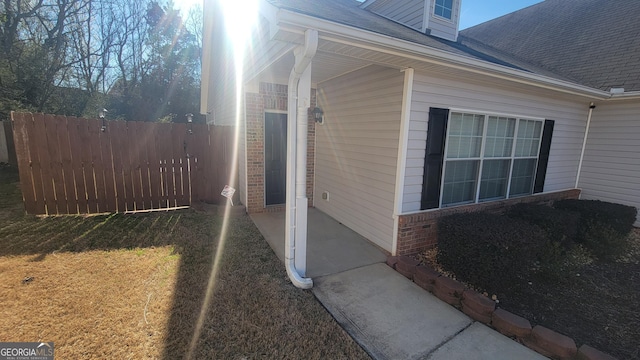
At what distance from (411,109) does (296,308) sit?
2896 millimetres

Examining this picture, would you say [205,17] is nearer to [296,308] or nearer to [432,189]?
[432,189]

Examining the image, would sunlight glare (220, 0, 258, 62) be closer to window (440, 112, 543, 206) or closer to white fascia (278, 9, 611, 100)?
white fascia (278, 9, 611, 100)

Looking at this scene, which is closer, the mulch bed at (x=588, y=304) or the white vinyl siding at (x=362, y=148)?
the mulch bed at (x=588, y=304)

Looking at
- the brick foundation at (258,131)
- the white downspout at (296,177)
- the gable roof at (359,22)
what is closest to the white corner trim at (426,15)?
the gable roof at (359,22)

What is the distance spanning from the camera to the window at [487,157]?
4281 mm

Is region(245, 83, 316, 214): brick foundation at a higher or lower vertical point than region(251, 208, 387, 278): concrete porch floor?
higher

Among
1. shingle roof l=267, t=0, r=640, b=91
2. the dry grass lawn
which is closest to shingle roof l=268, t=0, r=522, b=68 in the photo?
shingle roof l=267, t=0, r=640, b=91

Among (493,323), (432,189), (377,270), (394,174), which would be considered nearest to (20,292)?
(377,270)

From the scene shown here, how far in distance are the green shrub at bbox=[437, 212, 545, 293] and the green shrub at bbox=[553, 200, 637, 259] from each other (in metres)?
1.78

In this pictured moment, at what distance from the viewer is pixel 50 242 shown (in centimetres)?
411

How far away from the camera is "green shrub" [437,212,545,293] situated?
10.4 feet

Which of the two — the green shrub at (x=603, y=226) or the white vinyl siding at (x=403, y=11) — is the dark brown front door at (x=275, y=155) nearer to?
the white vinyl siding at (x=403, y=11)

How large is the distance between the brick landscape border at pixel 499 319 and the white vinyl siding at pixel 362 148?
846 millimetres

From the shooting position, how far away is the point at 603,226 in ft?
15.5
